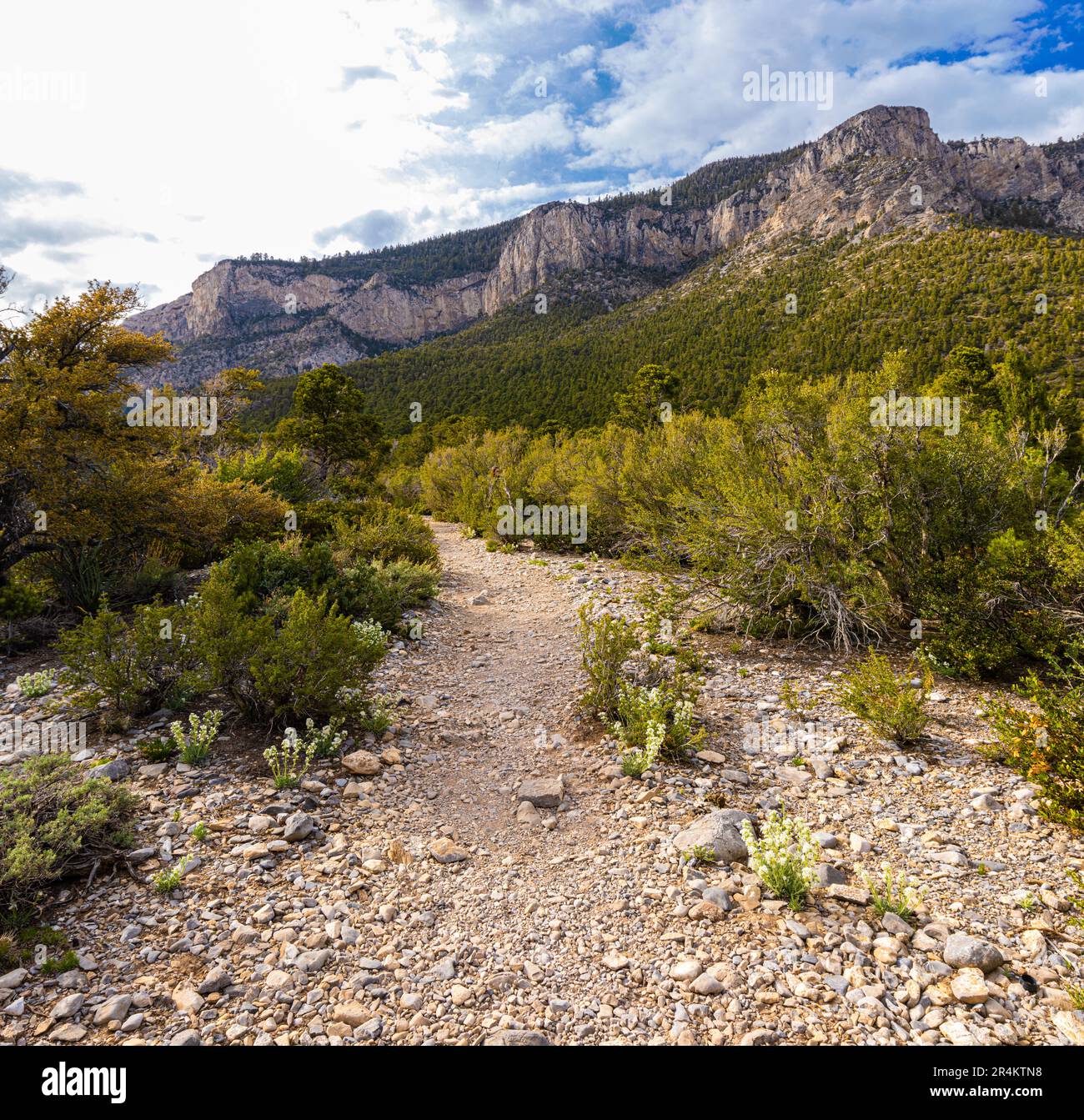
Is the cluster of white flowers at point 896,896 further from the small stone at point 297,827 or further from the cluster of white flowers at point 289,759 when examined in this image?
the cluster of white flowers at point 289,759

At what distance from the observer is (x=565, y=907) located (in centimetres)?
321

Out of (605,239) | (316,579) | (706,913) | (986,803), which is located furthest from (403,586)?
(605,239)

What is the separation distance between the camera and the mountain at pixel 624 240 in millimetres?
70938

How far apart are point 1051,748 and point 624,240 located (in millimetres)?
137560

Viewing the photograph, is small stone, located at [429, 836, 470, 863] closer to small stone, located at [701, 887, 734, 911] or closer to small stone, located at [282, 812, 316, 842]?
small stone, located at [282, 812, 316, 842]

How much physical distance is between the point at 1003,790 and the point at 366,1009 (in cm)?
442

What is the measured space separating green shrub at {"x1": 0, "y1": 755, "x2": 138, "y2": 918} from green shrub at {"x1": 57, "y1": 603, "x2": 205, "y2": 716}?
3.74ft

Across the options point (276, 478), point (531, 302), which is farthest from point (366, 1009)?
point (531, 302)

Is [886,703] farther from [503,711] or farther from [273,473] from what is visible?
[273,473]

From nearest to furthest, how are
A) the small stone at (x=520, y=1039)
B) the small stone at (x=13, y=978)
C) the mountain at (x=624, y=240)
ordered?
1. the small stone at (x=520, y=1039)
2. the small stone at (x=13, y=978)
3. the mountain at (x=624, y=240)

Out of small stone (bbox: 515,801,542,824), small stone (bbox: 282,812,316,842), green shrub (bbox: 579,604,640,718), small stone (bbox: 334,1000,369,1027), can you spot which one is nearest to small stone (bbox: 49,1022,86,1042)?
small stone (bbox: 334,1000,369,1027)

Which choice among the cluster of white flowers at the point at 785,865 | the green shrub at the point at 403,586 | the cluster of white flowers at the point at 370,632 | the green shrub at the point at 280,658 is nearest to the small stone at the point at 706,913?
the cluster of white flowers at the point at 785,865

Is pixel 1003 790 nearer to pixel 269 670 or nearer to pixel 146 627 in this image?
pixel 269 670

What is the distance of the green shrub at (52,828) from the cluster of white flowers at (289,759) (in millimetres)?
874
